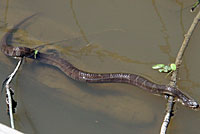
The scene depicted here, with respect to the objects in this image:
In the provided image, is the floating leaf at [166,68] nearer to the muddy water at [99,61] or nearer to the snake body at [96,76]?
the muddy water at [99,61]

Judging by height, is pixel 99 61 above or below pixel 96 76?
above

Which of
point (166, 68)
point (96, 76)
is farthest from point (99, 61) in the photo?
point (166, 68)

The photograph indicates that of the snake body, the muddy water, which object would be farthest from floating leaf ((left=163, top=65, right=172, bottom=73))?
the snake body

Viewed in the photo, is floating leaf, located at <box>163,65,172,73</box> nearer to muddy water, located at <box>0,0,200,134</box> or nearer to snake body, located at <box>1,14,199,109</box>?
muddy water, located at <box>0,0,200,134</box>

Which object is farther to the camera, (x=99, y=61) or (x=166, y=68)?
(x=99, y=61)

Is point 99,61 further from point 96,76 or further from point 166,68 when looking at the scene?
point 166,68

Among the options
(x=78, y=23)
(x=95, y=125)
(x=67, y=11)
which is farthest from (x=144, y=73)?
(x=67, y=11)
